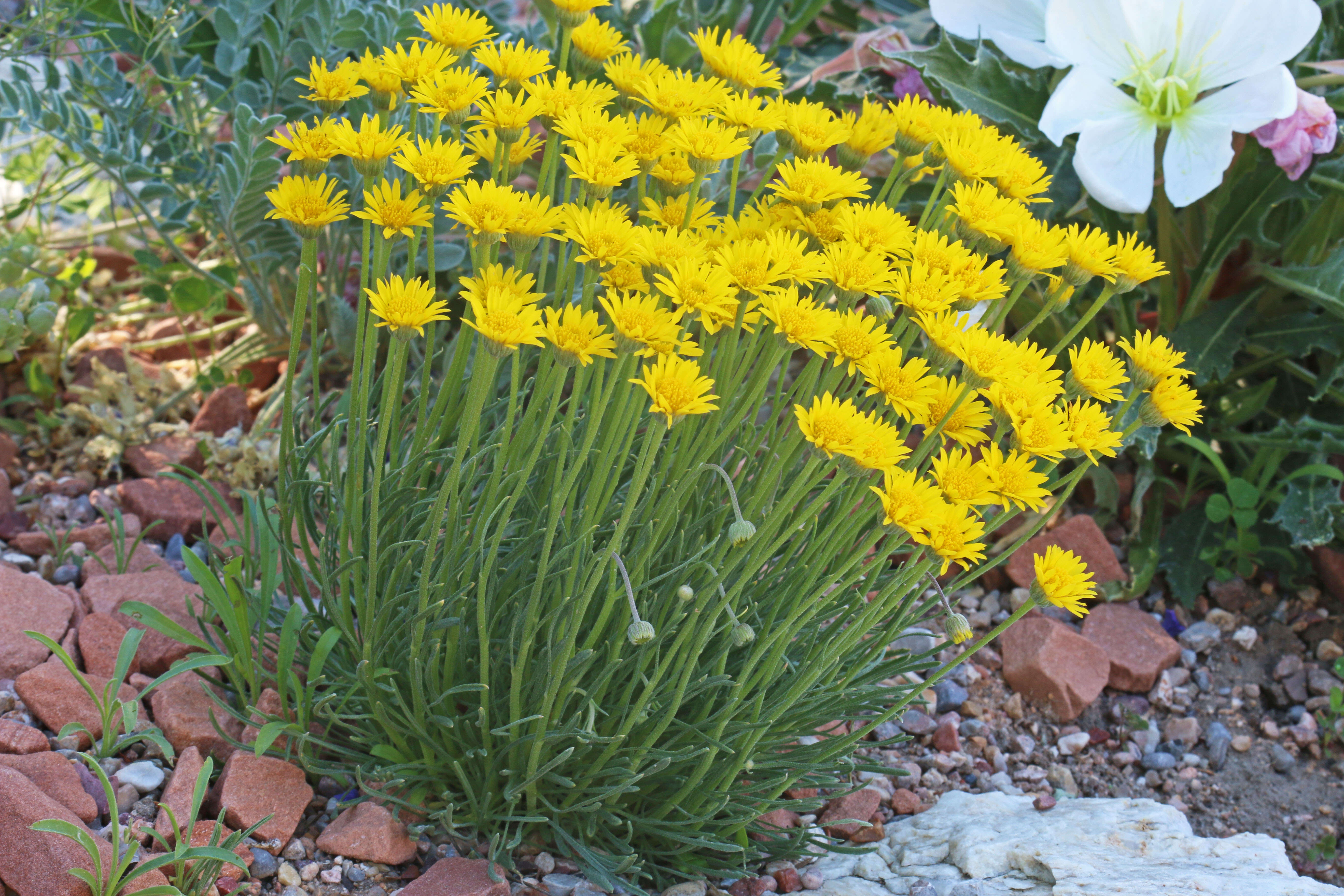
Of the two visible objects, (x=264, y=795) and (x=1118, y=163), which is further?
(x=1118, y=163)

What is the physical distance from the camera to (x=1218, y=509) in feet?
6.90

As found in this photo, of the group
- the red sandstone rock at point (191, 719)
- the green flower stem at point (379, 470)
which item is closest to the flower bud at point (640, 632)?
the green flower stem at point (379, 470)

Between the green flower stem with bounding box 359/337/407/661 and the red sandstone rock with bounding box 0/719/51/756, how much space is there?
40 centimetres

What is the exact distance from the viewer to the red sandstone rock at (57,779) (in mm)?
1265

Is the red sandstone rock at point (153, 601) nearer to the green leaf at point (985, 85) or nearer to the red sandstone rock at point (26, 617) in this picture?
the red sandstone rock at point (26, 617)

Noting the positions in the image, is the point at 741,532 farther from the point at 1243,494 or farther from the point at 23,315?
the point at 23,315

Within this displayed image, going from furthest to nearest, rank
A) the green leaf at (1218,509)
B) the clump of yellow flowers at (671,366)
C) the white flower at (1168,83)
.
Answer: the green leaf at (1218,509)
the white flower at (1168,83)
the clump of yellow flowers at (671,366)

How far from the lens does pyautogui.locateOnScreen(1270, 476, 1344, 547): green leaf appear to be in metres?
1.95

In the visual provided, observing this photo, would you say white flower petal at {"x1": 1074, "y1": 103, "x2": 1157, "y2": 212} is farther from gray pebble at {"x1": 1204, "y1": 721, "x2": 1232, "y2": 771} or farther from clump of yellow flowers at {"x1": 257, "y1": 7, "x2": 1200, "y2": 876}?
gray pebble at {"x1": 1204, "y1": 721, "x2": 1232, "y2": 771}

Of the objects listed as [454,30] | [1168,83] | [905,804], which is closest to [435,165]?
[454,30]

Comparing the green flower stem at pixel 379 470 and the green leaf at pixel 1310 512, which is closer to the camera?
the green flower stem at pixel 379 470

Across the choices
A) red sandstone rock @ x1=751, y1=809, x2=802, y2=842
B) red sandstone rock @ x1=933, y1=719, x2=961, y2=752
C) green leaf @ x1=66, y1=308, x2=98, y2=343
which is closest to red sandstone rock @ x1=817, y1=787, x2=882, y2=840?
red sandstone rock @ x1=751, y1=809, x2=802, y2=842

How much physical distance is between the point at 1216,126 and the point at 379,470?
1.39 meters

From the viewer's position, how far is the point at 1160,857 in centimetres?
144
